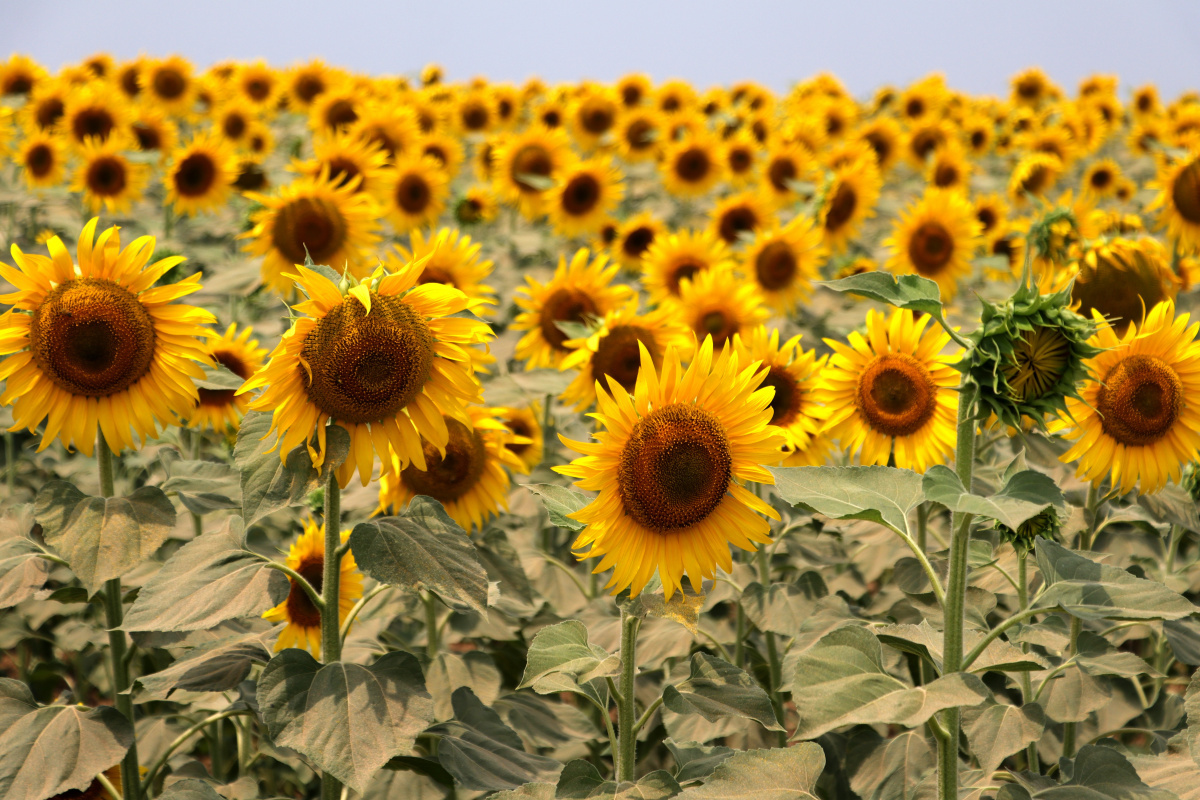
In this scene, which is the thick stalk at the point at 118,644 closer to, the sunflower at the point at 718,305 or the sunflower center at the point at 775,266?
the sunflower at the point at 718,305

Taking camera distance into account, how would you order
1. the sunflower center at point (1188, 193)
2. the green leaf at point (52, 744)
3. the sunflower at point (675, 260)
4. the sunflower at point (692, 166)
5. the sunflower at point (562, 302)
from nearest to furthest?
the green leaf at point (52, 744), the sunflower at point (562, 302), the sunflower center at point (1188, 193), the sunflower at point (675, 260), the sunflower at point (692, 166)

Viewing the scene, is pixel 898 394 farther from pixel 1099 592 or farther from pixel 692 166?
pixel 692 166

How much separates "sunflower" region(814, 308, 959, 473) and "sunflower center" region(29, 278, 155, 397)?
203 cm

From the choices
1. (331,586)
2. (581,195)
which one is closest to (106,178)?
(581,195)

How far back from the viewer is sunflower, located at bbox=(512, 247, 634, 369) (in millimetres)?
4387

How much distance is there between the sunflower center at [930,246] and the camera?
5.71 metres

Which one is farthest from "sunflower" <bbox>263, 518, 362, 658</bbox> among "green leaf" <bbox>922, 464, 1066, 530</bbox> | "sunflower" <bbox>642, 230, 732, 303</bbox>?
"sunflower" <bbox>642, 230, 732, 303</bbox>

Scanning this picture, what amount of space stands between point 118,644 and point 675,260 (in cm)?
330

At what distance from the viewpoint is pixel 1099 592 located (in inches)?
72.8

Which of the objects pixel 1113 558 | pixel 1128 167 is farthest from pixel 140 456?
pixel 1128 167

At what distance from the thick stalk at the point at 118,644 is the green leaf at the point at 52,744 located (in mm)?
152

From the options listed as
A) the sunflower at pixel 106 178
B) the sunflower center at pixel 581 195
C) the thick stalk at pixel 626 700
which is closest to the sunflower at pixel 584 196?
the sunflower center at pixel 581 195

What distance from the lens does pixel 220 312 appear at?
5.52 m

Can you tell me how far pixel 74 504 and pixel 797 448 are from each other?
2.22 m
